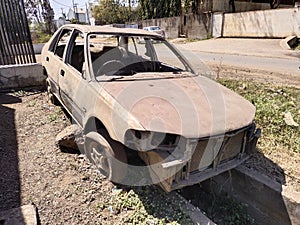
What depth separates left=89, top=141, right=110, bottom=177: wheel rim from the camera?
Result: 294 centimetres

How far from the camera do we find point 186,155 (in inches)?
90.7

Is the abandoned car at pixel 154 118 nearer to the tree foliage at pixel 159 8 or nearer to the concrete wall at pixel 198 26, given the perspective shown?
the concrete wall at pixel 198 26

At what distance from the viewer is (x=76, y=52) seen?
411 centimetres

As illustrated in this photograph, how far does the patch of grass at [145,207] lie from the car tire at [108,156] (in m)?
0.23

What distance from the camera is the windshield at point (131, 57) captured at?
374cm

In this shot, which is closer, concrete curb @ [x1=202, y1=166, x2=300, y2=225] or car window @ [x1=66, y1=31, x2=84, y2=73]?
concrete curb @ [x1=202, y1=166, x2=300, y2=225]

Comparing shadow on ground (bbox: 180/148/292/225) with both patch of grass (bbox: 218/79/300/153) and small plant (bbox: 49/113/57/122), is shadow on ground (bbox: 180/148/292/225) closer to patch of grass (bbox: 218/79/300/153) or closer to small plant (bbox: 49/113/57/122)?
patch of grass (bbox: 218/79/300/153)

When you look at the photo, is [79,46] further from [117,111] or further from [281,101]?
[281,101]

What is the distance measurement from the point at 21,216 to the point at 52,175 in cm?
74

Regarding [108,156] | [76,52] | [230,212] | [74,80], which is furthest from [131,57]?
[230,212]

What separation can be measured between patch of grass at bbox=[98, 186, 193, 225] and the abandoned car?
17 cm

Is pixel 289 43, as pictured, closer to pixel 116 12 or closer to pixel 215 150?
pixel 215 150

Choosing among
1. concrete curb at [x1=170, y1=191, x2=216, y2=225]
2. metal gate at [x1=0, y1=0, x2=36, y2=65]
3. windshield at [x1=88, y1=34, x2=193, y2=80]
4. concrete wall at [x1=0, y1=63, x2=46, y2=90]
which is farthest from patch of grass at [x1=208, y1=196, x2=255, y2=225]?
metal gate at [x1=0, y1=0, x2=36, y2=65]

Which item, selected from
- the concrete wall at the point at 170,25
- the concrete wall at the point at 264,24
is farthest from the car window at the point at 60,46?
the concrete wall at the point at 170,25
